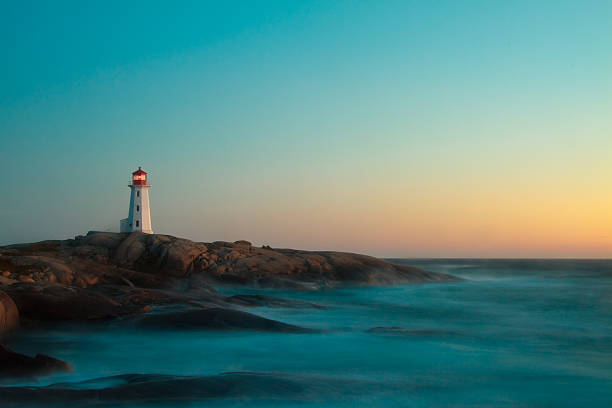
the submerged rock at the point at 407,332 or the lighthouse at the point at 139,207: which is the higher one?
the lighthouse at the point at 139,207

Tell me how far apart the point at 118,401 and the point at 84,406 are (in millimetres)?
375

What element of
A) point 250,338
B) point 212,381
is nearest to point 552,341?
point 250,338

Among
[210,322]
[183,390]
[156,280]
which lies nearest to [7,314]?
[210,322]

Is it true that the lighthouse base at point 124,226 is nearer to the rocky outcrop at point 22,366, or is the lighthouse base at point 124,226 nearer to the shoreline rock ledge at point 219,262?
the shoreline rock ledge at point 219,262

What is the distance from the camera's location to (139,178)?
124 ft

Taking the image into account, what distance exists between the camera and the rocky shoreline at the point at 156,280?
11.7 meters

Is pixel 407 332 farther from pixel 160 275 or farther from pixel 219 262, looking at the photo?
pixel 160 275

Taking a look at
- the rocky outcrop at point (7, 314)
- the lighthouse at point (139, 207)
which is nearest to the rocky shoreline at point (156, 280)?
the rocky outcrop at point (7, 314)

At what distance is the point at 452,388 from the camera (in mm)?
7625

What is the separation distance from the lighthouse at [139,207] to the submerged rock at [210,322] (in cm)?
2665

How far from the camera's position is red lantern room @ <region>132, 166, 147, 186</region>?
123 ft

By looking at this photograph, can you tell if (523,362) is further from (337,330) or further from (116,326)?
(116,326)

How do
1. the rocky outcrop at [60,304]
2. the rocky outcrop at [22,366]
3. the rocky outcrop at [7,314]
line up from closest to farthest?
the rocky outcrop at [22,366] → the rocky outcrop at [7,314] → the rocky outcrop at [60,304]

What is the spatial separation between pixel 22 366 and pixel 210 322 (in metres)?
5.06
